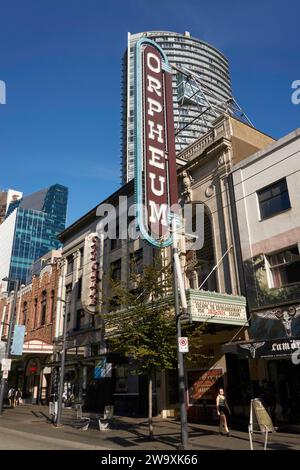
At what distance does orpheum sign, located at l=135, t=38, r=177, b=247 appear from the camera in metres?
19.4

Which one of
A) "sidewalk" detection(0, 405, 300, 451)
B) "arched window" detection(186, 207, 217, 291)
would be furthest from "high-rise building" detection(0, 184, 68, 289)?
"sidewalk" detection(0, 405, 300, 451)

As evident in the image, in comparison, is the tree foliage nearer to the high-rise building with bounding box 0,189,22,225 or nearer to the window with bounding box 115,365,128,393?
the window with bounding box 115,365,128,393

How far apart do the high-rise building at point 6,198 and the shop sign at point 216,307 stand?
182 m

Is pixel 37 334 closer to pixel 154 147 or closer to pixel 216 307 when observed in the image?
pixel 154 147

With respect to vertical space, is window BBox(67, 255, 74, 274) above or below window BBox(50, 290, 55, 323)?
above

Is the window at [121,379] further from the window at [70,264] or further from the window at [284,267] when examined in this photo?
the window at [284,267]

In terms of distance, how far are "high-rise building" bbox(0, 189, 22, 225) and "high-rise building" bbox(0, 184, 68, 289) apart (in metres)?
3.80

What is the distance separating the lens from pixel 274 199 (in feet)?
64.6

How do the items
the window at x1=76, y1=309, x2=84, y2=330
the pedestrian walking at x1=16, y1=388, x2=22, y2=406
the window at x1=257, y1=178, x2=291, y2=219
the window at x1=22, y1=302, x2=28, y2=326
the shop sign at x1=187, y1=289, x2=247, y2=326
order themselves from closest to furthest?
the shop sign at x1=187, y1=289, x2=247, y2=326, the window at x1=257, y1=178, x2=291, y2=219, the window at x1=76, y1=309, x2=84, y2=330, the pedestrian walking at x1=16, y1=388, x2=22, y2=406, the window at x1=22, y1=302, x2=28, y2=326

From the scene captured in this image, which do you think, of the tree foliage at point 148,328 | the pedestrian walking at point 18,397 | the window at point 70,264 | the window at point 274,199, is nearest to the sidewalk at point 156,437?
the tree foliage at point 148,328

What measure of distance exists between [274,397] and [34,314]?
29.8m

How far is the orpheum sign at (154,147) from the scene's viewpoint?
19.4 m

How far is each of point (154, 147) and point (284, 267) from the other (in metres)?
8.72
